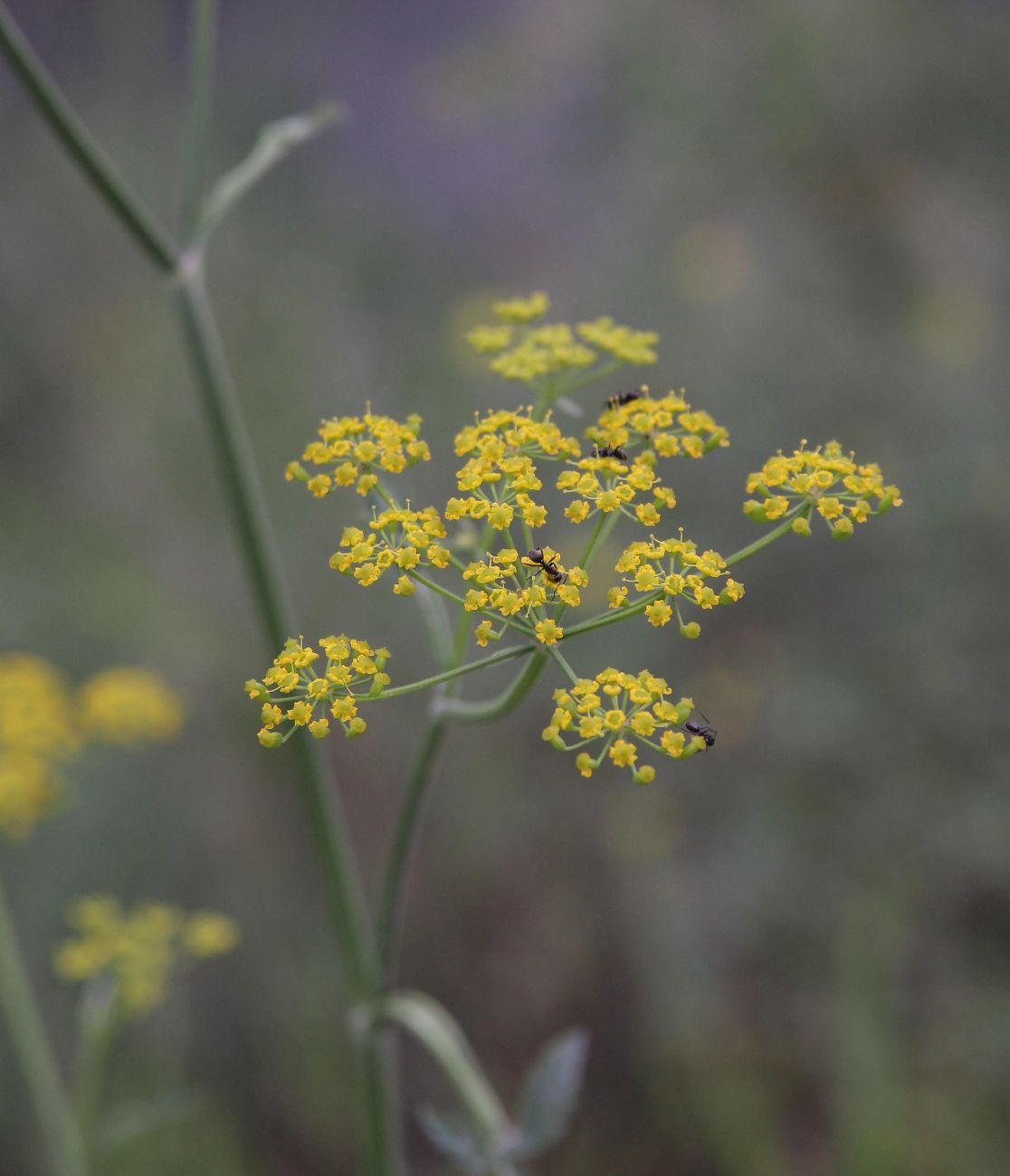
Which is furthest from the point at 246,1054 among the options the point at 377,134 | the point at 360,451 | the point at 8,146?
the point at 377,134

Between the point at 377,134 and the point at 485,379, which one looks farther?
the point at 377,134

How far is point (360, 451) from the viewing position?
172cm

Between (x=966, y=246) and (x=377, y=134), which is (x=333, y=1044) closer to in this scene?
(x=966, y=246)

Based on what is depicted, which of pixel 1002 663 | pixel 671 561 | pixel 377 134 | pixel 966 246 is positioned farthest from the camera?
pixel 377 134

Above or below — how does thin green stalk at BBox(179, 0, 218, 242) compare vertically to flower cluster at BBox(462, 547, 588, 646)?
above

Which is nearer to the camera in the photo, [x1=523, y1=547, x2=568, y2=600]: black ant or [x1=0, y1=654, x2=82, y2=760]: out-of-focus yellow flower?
[x1=523, y1=547, x2=568, y2=600]: black ant

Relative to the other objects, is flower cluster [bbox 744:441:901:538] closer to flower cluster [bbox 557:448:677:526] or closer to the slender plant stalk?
flower cluster [bbox 557:448:677:526]

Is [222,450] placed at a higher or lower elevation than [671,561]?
higher

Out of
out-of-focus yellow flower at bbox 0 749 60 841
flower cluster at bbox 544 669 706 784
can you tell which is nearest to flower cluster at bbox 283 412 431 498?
flower cluster at bbox 544 669 706 784

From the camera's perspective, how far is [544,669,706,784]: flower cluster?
143 centimetres

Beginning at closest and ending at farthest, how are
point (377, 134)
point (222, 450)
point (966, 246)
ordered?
point (222, 450) < point (966, 246) < point (377, 134)

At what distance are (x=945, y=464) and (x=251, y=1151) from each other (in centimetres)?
401

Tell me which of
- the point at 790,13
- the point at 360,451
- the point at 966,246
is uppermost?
the point at 790,13

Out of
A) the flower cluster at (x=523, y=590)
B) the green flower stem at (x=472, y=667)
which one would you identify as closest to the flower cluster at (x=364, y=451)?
the flower cluster at (x=523, y=590)
